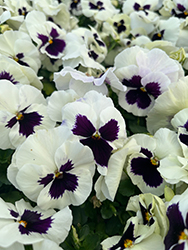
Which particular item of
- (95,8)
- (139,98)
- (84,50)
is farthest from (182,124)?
(95,8)

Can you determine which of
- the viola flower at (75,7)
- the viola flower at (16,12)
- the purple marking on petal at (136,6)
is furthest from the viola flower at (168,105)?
the viola flower at (75,7)

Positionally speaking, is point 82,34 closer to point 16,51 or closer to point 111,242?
point 16,51

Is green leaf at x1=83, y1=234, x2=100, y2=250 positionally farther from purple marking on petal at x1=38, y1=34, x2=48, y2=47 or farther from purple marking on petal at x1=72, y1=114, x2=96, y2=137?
purple marking on petal at x1=38, y1=34, x2=48, y2=47

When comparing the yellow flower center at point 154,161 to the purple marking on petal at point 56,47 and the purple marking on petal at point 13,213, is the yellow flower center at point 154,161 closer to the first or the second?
the purple marking on petal at point 13,213

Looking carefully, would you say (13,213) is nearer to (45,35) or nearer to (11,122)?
(11,122)

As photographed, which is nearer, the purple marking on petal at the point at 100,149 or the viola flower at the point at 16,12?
the purple marking on petal at the point at 100,149
